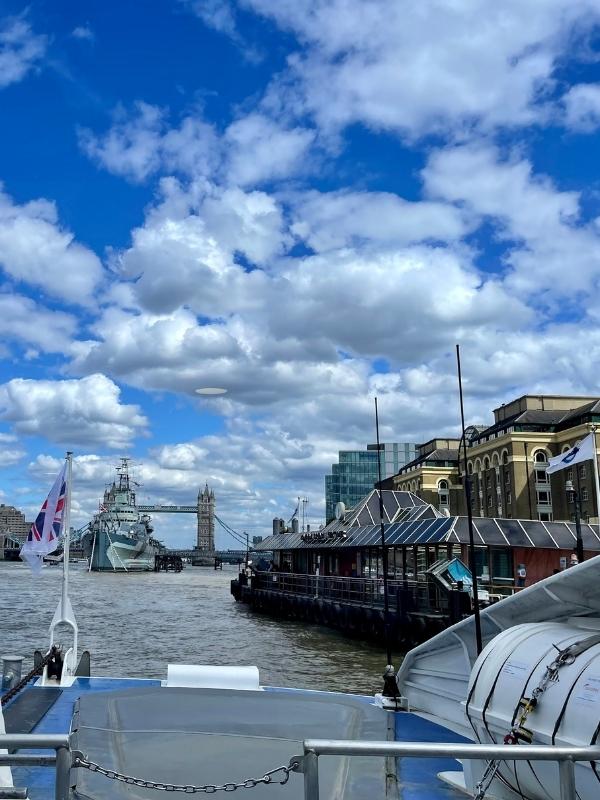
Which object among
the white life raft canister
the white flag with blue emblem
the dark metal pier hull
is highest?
the white flag with blue emblem

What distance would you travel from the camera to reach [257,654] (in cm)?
3338

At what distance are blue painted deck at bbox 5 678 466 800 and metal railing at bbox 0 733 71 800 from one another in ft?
12.5

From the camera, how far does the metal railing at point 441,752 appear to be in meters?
3.79

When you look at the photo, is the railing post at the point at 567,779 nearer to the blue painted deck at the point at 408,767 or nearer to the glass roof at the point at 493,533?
the blue painted deck at the point at 408,767

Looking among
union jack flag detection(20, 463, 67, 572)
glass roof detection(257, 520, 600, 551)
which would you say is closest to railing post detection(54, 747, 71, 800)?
union jack flag detection(20, 463, 67, 572)

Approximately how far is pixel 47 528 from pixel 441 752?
15.1 metres

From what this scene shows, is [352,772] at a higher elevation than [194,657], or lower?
higher

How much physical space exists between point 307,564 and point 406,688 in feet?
170

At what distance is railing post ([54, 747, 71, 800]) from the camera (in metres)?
3.67

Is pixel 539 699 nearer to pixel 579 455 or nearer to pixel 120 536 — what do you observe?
pixel 579 455

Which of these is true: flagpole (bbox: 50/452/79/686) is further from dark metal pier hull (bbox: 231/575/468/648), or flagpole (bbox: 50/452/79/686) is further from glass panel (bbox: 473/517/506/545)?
glass panel (bbox: 473/517/506/545)

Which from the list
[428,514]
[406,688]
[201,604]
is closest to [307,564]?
[201,604]

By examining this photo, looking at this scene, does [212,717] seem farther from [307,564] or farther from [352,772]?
[307,564]

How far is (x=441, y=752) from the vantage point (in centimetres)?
385
